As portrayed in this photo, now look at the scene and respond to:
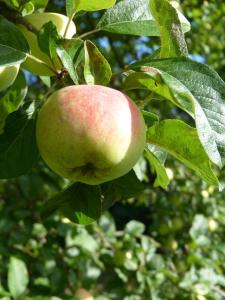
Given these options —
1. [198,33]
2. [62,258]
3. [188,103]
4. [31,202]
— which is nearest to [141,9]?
[188,103]

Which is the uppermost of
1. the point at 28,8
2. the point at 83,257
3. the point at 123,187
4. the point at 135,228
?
the point at 28,8

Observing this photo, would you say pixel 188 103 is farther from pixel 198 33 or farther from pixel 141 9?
pixel 198 33

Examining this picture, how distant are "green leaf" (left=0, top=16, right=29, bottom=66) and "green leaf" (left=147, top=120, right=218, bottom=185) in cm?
23

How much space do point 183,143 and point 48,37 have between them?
251mm

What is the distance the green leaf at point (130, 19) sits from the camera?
0.93m

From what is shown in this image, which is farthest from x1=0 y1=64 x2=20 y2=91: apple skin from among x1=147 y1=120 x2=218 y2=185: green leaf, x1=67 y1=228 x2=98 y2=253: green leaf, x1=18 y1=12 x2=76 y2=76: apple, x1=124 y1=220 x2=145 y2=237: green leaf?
x1=124 y1=220 x2=145 y2=237: green leaf

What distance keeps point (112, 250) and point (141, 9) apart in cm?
141

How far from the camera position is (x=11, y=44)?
0.77m

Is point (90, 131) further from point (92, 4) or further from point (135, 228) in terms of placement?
point (135, 228)

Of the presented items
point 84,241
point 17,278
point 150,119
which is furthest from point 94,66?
point 84,241

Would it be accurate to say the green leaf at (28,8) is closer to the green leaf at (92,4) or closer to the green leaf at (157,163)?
the green leaf at (92,4)

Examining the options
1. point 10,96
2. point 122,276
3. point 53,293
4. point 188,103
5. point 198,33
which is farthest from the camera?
point 198,33

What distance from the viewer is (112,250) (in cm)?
220

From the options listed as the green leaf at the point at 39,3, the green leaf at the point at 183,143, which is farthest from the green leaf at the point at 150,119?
the green leaf at the point at 39,3
